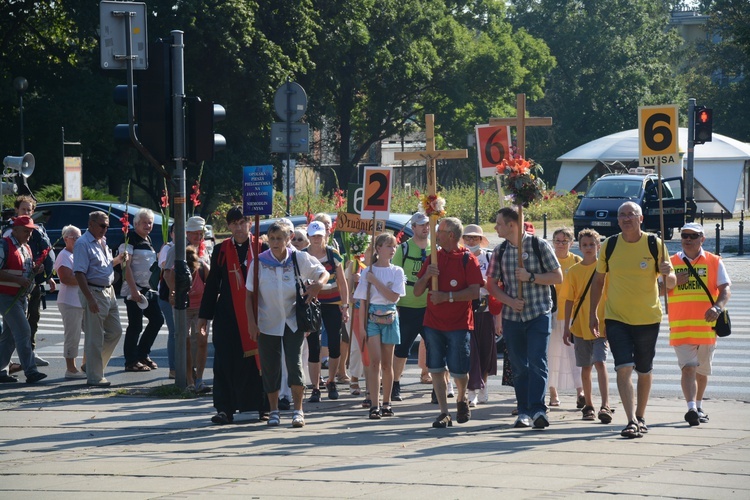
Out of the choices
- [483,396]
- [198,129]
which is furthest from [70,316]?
[483,396]

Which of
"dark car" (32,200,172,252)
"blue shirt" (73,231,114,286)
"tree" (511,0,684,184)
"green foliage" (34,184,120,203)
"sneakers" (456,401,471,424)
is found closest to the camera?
"sneakers" (456,401,471,424)

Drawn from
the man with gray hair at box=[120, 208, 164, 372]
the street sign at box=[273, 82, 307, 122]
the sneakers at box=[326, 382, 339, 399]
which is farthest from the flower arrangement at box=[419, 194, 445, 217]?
the street sign at box=[273, 82, 307, 122]

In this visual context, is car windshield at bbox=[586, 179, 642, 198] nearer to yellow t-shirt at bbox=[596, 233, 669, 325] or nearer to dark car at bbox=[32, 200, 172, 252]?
dark car at bbox=[32, 200, 172, 252]

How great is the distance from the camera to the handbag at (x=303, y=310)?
9.79 metres

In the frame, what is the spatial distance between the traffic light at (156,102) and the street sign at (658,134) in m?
4.71

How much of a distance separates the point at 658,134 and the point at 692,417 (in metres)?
3.43

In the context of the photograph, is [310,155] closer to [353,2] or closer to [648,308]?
[353,2]

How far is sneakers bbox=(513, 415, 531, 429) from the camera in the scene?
977 cm

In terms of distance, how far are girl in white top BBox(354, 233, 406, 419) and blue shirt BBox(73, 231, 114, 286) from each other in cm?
331

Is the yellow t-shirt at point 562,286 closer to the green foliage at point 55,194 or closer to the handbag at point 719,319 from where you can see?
the handbag at point 719,319

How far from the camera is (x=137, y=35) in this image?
37.3 feet

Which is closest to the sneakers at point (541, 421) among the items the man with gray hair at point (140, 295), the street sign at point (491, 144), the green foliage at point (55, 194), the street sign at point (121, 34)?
the street sign at point (491, 144)

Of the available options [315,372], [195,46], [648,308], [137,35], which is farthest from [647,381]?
[195,46]

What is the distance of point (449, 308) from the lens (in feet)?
32.5
